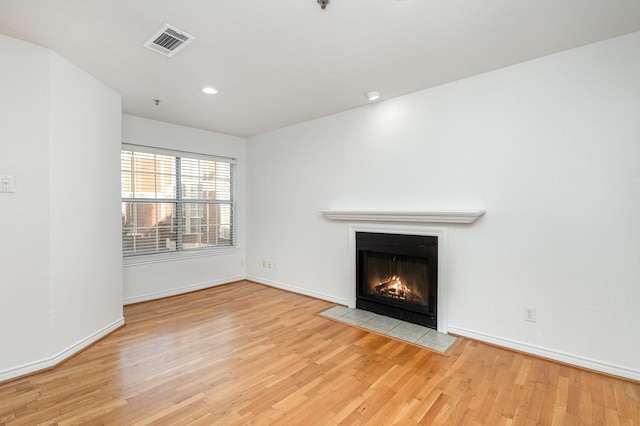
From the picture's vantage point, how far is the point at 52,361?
2.34 meters

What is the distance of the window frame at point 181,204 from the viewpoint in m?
3.97

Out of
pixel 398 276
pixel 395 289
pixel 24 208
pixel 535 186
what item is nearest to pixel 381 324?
pixel 395 289

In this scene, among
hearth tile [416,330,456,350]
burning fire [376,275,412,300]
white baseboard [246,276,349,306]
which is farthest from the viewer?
white baseboard [246,276,349,306]

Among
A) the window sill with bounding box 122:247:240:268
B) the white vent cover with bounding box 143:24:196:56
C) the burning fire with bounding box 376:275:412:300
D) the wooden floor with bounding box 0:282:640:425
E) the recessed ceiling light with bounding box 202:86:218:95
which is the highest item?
the recessed ceiling light with bounding box 202:86:218:95

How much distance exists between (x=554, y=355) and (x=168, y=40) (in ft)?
12.7

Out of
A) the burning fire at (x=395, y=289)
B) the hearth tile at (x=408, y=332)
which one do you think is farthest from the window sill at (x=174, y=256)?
the hearth tile at (x=408, y=332)

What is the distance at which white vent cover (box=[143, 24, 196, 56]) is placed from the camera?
208 cm

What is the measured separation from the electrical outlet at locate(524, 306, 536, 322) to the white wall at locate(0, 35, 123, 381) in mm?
3859

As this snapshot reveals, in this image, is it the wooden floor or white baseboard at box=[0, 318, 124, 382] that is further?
white baseboard at box=[0, 318, 124, 382]

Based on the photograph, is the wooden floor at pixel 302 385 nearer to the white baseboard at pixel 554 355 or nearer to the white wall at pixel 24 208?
the white baseboard at pixel 554 355

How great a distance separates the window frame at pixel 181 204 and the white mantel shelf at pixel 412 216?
6.53ft

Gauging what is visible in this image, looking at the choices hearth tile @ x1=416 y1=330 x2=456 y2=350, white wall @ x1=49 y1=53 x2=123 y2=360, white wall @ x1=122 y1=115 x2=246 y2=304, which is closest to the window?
white wall @ x1=122 y1=115 x2=246 y2=304

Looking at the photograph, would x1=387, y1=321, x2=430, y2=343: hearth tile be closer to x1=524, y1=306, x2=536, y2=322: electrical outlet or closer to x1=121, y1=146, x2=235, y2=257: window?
x1=524, y1=306, x2=536, y2=322: electrical outlet

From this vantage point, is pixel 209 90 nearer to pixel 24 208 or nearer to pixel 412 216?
pixel 24 208
